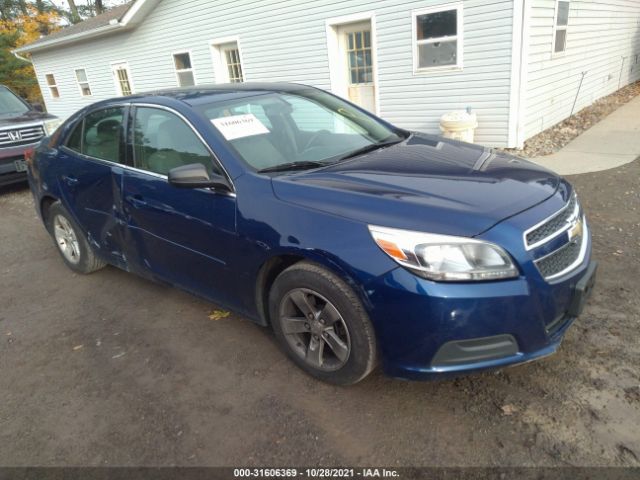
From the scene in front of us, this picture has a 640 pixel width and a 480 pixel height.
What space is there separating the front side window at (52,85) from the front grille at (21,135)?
38.3 ft

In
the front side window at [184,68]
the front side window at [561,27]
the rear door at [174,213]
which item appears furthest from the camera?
the front side window at [184,68]

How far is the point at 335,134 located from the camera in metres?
3.48

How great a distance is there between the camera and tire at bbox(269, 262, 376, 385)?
2402 millimetres

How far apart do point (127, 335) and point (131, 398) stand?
31.9 inches

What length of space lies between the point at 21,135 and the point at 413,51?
7.02m

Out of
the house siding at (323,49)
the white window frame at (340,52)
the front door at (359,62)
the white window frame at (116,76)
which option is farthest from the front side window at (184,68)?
the front door at (359,62)

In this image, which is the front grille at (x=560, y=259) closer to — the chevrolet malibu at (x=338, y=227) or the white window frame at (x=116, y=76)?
the chevrolet malibu at (x=338, y=227)

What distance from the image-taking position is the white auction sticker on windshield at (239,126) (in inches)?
120

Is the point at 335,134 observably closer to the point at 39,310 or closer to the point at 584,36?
the point at 39,310

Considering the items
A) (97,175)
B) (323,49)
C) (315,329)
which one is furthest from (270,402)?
(323,49)

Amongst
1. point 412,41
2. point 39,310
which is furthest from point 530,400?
point 412,41

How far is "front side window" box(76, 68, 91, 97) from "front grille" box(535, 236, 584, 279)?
1790cm

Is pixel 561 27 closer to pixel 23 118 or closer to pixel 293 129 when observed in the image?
pixel 293 129

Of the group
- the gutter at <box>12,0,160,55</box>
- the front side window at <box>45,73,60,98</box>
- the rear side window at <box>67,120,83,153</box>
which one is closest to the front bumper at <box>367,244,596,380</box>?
the rear side window at <box>67,120,83,153</box>
